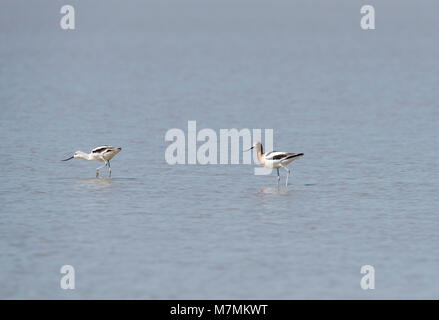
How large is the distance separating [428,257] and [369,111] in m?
28.5

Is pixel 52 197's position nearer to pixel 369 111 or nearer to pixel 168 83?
pixel 369 111

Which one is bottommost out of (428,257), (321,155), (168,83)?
(428,257)

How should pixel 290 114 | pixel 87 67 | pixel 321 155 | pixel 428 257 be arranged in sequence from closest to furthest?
pixel 428 257 < pixel 321 155 < pixel 290 114 < pixel 87 67

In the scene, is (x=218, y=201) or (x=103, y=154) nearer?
(x=218, y=201)

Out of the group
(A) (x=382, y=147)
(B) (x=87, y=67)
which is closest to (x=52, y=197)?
(A) (x=382, y=147)

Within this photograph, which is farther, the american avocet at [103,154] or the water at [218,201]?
the american avocet at [103,154]

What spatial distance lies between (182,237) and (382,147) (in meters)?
15.1

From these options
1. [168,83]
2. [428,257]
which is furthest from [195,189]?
[168,83]

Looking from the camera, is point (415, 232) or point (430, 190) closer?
point (415, 232)

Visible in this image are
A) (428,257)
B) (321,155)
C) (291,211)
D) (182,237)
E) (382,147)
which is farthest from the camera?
(382,147)

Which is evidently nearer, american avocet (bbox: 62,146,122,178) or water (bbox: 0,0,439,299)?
water (bbox: 0,0,439,299)

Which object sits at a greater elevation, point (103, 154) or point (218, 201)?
point (103, 154)

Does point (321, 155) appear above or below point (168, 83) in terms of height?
below

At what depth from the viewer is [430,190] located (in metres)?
26.6
